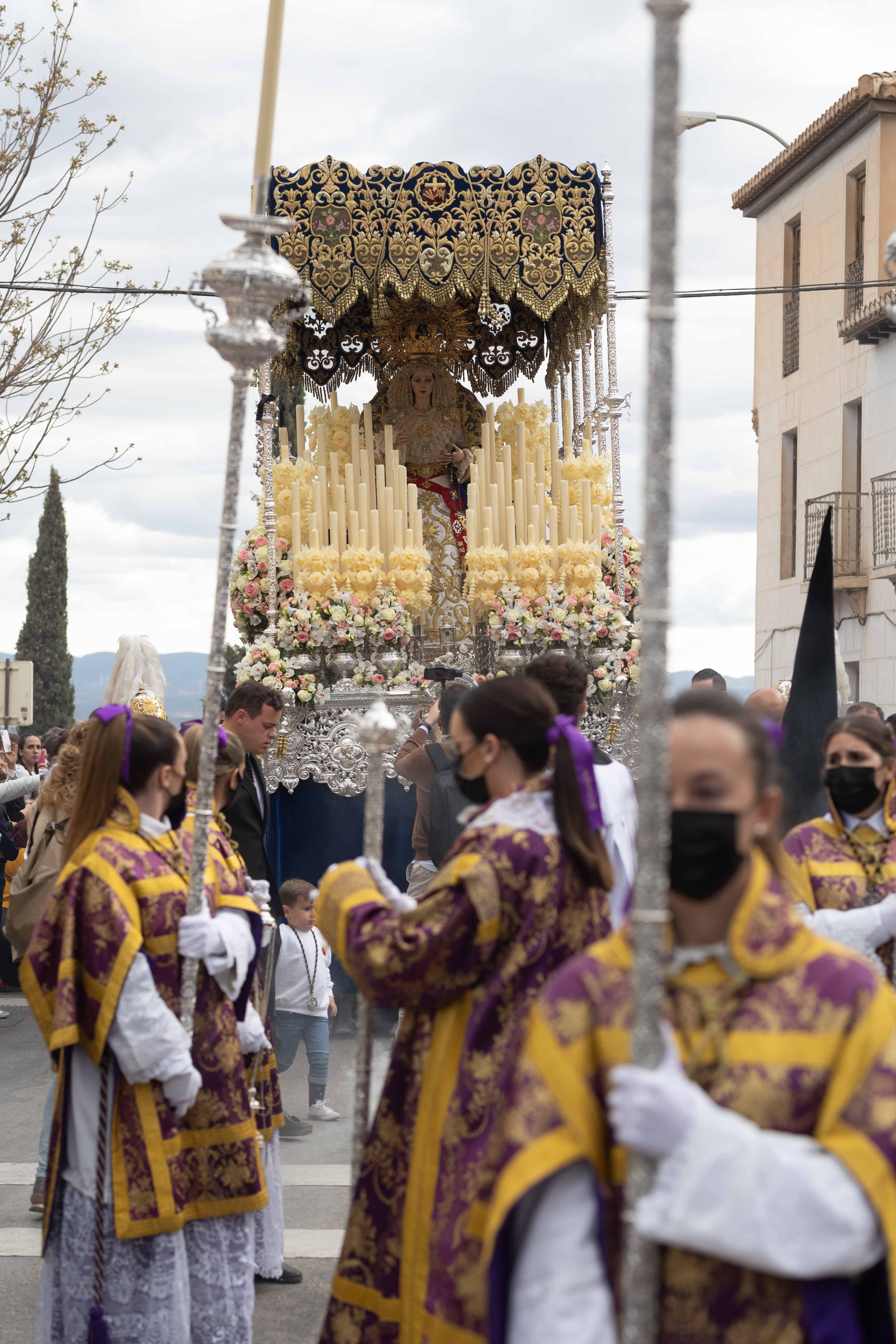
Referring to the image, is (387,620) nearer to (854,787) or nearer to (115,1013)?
(854,787)

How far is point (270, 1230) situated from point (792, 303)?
20552 mm

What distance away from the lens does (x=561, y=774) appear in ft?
9.44

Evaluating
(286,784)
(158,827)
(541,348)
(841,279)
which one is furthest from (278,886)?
(841,279)

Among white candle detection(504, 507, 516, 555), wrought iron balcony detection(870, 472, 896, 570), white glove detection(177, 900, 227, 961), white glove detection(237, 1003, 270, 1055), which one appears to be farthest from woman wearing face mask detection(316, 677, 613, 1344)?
wrought iron balcony detection(870, 472, 896, 570)

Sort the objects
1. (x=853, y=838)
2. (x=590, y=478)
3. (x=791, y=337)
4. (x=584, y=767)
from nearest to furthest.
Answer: (x=584, y=767) < (x=853, y=838) < (x=590, y=478) < (x=791, y=337)

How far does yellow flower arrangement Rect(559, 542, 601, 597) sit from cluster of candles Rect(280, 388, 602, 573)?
3.4 inches

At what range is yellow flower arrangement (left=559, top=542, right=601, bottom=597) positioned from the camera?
8.48 m

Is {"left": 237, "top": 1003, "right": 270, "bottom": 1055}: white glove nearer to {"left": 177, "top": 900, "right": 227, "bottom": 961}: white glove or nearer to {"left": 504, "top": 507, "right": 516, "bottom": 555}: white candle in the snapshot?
{"left": 177, "top": 900, "right": 227, "bottom": 961}: white glove

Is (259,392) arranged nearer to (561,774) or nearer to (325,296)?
(325,296)

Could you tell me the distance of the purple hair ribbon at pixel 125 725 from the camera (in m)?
3.54

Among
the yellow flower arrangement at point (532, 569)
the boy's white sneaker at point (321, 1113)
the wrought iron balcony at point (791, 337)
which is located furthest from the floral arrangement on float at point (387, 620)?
the wrought iron balcony at point (791, 337)

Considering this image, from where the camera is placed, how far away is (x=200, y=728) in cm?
450

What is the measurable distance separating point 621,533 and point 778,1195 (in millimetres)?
7244

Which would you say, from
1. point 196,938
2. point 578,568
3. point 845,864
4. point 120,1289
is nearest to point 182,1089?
point 196,938
